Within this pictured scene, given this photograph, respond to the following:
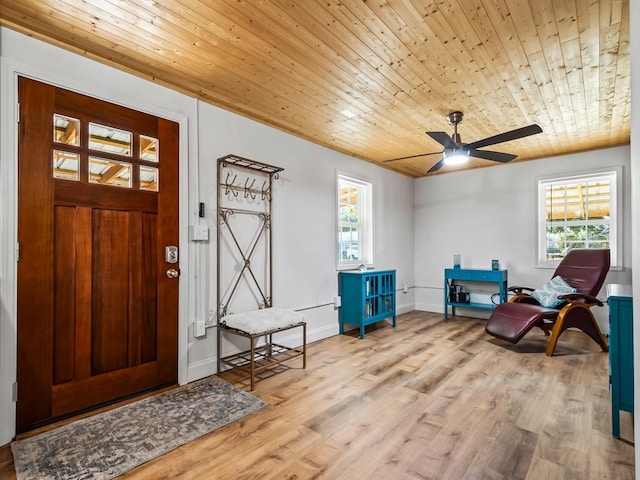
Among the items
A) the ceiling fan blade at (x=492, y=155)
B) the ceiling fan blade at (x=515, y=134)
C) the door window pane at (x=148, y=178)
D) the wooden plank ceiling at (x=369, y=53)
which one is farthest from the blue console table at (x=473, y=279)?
the door window pane at (x=148, y=178)

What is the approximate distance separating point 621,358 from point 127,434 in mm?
2963

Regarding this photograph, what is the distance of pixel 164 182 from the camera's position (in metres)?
2.70

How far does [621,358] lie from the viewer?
78.0 inches

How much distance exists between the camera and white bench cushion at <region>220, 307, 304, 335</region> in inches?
107

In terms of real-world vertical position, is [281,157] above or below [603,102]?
below

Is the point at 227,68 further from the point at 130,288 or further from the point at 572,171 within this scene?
the point at 572,171

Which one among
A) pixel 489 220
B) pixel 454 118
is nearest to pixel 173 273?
pixel 454 118

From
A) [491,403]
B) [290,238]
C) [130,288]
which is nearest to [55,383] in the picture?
[130,288]

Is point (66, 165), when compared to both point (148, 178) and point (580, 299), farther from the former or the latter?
point (580, 299)

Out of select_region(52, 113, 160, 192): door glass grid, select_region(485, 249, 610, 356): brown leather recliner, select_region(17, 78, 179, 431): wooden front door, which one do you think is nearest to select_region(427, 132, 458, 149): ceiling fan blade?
select_region(485, 249, 610, 356): brown leather recliner

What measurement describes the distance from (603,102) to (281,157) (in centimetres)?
312

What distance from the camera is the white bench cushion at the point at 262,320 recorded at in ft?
8.94

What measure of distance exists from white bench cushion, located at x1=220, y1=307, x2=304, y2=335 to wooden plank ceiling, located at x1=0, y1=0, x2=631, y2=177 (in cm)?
192

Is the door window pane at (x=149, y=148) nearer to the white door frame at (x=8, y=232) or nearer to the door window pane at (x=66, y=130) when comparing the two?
the door window pane at (x=66, y=130)
